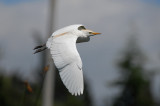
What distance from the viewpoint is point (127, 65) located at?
12.4 metres

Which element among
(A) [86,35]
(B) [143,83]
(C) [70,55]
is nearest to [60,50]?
(C) [70,55]

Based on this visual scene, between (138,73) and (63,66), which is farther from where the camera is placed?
(138,73)

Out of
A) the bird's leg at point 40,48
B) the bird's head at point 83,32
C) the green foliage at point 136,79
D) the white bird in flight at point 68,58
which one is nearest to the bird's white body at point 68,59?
the white bird in flight at point 68,58

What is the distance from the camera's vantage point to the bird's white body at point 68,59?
3.74 meters

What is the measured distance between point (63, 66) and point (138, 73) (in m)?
8.41

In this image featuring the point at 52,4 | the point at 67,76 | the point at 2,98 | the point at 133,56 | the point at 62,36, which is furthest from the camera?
the point at 133,56

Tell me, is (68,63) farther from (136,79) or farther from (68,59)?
(136,79)

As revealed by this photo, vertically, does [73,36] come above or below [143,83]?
above

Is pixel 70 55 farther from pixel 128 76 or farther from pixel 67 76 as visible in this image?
pixel 128 76

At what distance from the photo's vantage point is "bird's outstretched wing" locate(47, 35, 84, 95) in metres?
3.73

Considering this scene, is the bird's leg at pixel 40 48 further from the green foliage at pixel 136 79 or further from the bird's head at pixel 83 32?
the green foliage at pixel 136 79

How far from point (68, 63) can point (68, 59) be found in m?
0.05

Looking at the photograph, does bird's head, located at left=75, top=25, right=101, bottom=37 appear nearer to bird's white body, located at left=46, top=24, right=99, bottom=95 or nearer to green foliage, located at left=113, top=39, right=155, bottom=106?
bird's white body, located at left=46, top=24, right=99, bottom=95

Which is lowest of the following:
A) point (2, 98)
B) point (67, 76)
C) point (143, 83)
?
point (143, 83)
